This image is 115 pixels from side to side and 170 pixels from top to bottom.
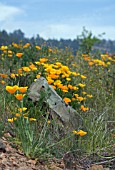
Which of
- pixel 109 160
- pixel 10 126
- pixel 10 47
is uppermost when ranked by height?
pixel 10 47

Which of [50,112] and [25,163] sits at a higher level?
[50,112]

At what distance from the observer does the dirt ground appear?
318 centimetres

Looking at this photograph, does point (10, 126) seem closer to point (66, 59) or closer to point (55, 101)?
point (55, 101)

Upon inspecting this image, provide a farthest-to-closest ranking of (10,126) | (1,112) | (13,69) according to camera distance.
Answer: (13,69)
(1,112)
(10,126)

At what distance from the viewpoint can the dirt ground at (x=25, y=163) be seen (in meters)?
3.18

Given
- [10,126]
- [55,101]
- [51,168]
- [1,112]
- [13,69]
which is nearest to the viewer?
[51,168]

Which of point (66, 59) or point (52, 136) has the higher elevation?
point (66, 59)

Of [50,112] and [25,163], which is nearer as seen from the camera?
[25,163]

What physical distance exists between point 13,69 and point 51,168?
3677mm

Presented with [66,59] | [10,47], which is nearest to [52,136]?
[66,59]

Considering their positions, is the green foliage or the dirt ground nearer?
the dirt ground

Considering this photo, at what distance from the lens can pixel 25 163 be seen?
10.8ft

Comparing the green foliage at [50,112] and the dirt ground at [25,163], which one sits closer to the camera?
the dirt ground at [25,163]

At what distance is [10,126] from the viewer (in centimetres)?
385
